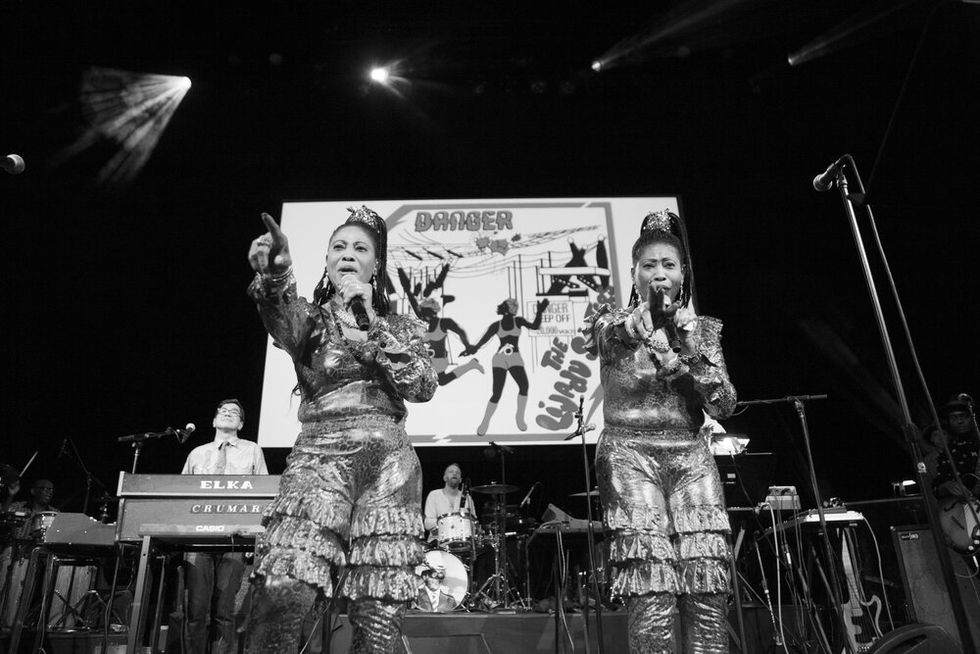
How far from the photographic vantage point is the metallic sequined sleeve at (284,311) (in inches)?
101

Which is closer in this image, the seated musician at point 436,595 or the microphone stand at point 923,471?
the microphone stand at point 923,471

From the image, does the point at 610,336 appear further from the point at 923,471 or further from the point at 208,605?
the point at 208,605

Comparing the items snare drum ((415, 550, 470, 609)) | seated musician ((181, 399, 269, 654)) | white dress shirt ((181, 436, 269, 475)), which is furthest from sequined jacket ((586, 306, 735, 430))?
snare drum ((415, 550, 470, 609))

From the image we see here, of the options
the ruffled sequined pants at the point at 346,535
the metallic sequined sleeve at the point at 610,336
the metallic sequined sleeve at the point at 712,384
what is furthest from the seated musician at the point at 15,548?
the metallic sequined sleeve at the point at 712,384

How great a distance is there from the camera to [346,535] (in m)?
2.47

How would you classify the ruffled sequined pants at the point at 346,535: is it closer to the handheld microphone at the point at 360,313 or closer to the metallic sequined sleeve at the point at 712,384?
the handheld microphone at the point at 360,313

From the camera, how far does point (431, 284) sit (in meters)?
8.16

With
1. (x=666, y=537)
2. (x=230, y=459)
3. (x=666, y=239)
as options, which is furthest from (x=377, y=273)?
(x=230, y=459)

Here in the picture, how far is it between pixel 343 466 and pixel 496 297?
566 centimetres

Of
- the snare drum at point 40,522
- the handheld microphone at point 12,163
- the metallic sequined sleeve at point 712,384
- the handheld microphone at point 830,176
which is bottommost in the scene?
the metallic sequined sleeve at point 712,384

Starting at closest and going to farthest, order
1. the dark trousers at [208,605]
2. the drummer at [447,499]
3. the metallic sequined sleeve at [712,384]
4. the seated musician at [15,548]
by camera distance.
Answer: the metallic sequined sleeve at [712,384] < the dark trousers at [208,605] < the seated musician at [15,548] < the drummer at [447,499]

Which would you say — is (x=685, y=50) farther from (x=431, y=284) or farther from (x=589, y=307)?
(x=431, y=284)

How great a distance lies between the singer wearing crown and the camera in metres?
2.67

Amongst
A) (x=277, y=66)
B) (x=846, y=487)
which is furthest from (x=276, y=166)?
(x=846, y=487)
